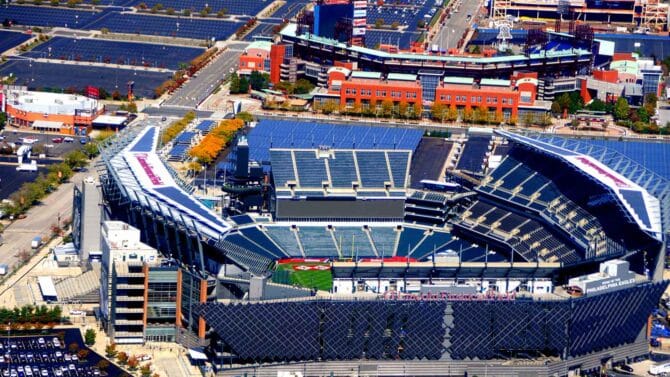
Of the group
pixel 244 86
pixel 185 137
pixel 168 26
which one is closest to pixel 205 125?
pixel 185 137

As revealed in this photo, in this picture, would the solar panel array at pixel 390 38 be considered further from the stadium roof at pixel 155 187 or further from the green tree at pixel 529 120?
the stadium roof at pixel 155 187

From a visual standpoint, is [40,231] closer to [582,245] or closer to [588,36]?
[582,245]

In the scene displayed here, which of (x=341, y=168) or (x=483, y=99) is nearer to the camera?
(x=341, y=168)

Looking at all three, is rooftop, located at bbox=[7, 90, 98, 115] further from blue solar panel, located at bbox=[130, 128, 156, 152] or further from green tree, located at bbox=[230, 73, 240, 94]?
blue solar panel, located at bbox=[130, 128, 156, 152]

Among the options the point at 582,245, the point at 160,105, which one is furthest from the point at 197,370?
the point at 160,105

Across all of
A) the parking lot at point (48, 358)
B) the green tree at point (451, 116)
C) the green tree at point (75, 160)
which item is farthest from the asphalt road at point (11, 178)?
the green tree at point (451, 116)

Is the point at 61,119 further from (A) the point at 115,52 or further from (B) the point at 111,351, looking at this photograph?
(B) the point at 111,351
